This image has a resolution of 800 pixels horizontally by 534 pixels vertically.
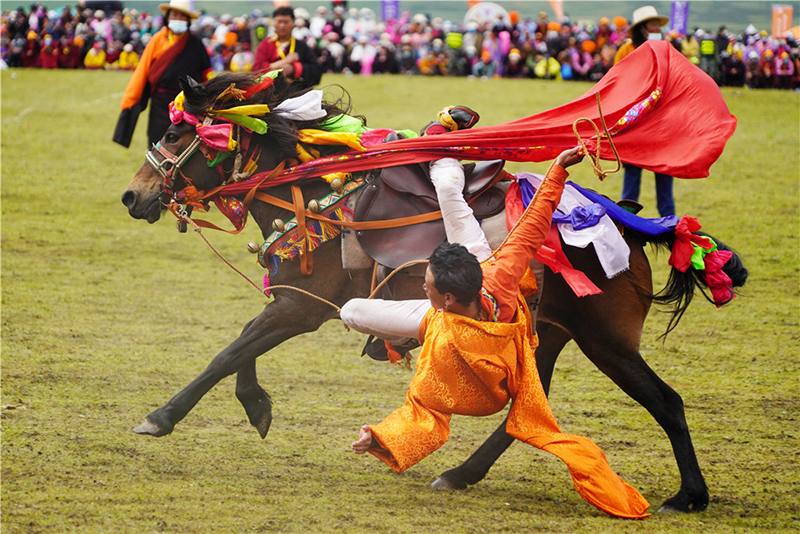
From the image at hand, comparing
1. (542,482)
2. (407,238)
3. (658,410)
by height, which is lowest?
(542,482)

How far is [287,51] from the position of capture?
9.09m

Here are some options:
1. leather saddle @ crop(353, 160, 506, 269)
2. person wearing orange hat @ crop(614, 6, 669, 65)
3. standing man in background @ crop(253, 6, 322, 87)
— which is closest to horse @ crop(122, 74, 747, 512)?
leather saddle @ crop(353, 160, 506, 269)

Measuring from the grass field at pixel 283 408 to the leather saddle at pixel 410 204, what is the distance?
1.15m

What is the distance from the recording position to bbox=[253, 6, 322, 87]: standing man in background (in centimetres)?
877

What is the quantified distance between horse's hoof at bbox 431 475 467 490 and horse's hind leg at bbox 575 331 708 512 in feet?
3.06

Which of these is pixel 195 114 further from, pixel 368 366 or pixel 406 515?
pixel 368 366

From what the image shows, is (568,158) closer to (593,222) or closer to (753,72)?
(593,222)

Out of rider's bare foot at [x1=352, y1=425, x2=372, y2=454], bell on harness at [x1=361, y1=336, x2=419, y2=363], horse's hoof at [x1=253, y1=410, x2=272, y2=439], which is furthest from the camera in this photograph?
horse's hoof at [x1=253, y1=410, x2=272, y2=439]

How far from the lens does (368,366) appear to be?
21.4ft

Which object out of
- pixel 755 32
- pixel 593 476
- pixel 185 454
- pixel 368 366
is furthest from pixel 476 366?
pixel 755 32

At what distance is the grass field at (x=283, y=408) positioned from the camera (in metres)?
3.84

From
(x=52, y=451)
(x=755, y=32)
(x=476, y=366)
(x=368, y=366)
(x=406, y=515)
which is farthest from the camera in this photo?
(x=755, y=32)

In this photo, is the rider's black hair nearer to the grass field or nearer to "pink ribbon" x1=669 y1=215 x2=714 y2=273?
the grass field

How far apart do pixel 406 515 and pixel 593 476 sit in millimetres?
824
